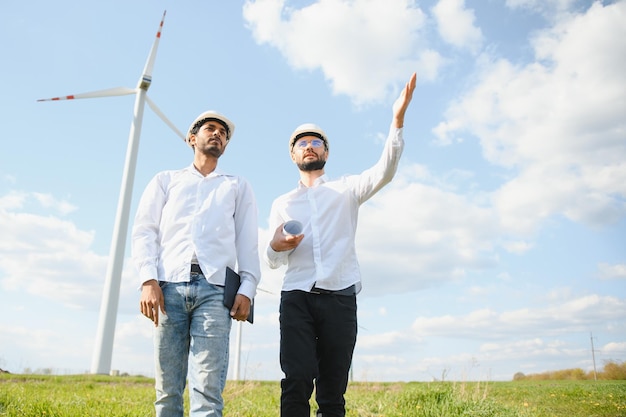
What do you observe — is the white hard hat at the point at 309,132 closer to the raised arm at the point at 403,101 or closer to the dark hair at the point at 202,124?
the dark hair at the point at 202,124

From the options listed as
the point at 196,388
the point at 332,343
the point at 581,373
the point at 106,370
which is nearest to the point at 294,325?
the point at 332,343

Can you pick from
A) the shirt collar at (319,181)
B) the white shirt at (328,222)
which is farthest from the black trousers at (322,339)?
the shirt collar at (319,181)

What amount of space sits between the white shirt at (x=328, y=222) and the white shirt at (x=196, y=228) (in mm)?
366

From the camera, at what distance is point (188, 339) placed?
3.42 m

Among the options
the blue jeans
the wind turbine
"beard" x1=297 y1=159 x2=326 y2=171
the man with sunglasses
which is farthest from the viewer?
the wind turbine

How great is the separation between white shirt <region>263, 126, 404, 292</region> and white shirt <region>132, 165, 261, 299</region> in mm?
366

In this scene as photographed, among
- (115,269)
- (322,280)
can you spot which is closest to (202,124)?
(322,280)

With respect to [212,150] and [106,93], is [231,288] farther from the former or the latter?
[106,93]

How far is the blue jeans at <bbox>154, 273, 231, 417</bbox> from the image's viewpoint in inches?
126

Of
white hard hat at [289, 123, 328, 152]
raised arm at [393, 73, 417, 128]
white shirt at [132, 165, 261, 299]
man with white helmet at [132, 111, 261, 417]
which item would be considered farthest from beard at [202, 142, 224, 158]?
raised arm at [393, 73, 417, 128]

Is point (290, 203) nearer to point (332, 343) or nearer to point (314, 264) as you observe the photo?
point (314, 264)

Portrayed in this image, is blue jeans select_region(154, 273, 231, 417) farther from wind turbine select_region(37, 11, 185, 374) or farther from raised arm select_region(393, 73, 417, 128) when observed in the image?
wind turbine select_region(37, 11, 185, 374)

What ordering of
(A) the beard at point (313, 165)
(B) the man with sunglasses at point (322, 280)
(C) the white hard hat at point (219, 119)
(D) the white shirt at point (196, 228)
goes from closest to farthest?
(D) the white shirt at point (196, 228) < (B) the man with sunglasses at point (322, 280) < (C) the white hard hat at point (219, 119) < (A) the beard at point (313, 165)

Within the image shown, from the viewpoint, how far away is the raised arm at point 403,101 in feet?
12.5
